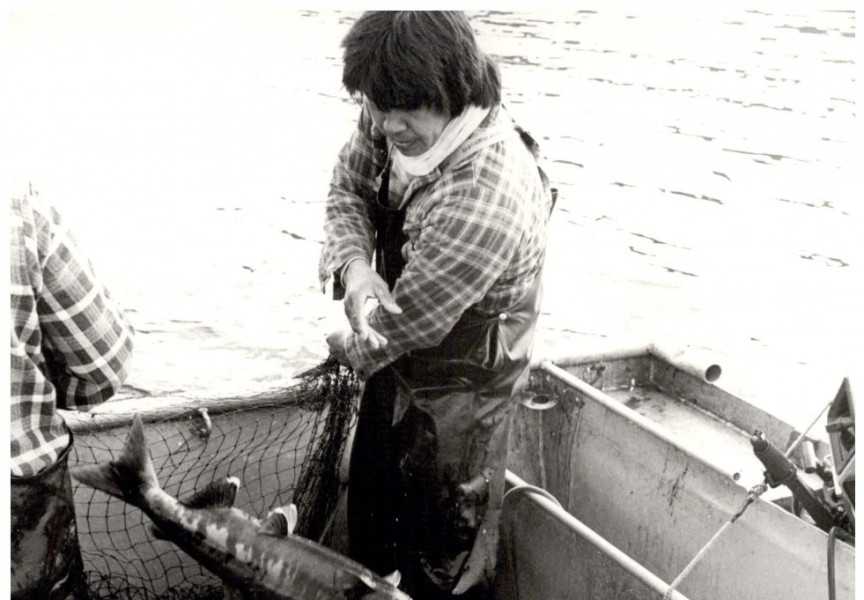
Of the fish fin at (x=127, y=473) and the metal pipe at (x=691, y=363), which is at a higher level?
the fish fin at (x=127, y=473)

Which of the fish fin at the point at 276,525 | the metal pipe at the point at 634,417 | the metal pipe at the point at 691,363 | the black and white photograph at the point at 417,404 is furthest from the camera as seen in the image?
the metal pipe at the point at 691,363

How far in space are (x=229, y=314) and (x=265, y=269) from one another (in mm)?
1066

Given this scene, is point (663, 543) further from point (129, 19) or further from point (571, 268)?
point (129, 19)

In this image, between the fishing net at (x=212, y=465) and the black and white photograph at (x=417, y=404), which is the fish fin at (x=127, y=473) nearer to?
the black and white photograph at (x=417, y=404)

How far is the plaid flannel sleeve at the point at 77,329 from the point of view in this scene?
2.23 meters

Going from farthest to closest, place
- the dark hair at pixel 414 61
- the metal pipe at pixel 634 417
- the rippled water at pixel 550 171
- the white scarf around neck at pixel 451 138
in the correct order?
the rippled water at pixel 550 171 → the metal pipe at pixel 634 417 → the white scarf around neck at pixel 451 138 → the dark hair at pixel 414 61

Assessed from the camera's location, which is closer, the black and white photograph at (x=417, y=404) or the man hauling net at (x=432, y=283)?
the black and white photograph at (x=417, y=404)

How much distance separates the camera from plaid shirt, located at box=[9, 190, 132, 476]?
215 cm

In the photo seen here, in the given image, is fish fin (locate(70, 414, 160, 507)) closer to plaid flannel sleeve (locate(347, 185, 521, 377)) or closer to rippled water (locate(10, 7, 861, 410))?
plaid flannel sleeve (locate(347, 185, 521, 377))

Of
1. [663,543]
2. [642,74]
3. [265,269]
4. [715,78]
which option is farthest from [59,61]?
[663,543]

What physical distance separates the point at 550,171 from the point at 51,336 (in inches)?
426

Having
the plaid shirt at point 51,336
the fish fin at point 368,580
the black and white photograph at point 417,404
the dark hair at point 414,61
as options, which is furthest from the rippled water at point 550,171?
the fish fin at point 368,580

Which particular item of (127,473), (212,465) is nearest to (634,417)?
(212,465)

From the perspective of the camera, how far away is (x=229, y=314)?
8531 mm
